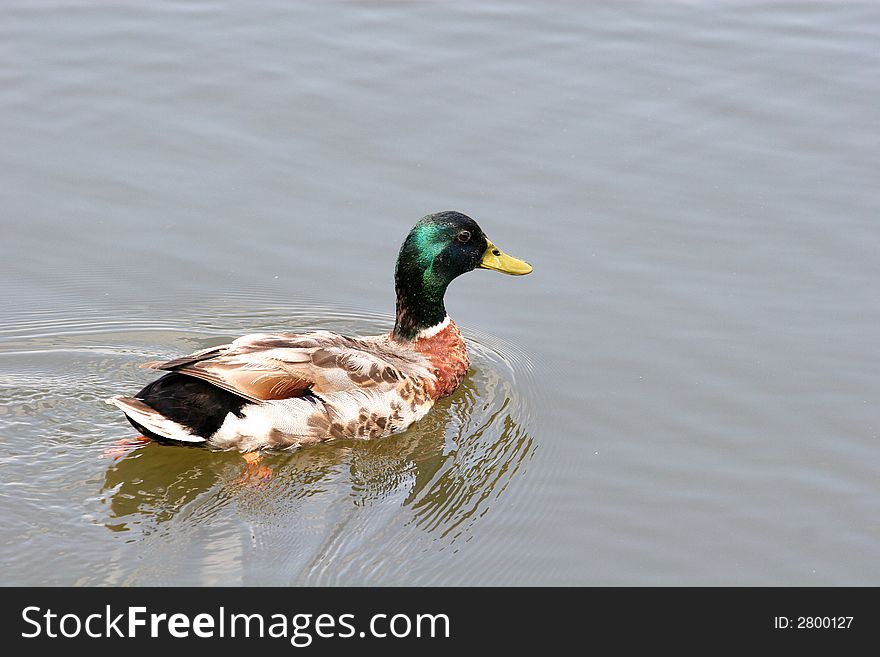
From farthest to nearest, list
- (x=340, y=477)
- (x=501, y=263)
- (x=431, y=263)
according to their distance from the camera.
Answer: (x=501, y=263) → (x=431, y=263) → (x=340, y=477)

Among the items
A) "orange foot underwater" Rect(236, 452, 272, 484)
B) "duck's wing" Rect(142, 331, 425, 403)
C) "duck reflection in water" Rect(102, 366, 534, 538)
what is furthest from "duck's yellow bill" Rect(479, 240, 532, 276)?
"orange foot underwater" Rect(236, 452, 272, 484)

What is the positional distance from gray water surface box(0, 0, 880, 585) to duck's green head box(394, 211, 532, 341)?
1.76 feet

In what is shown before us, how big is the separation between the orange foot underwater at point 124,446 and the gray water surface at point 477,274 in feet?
0.36

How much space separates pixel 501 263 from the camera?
29.2 ft

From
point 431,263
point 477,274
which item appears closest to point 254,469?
point 431,263

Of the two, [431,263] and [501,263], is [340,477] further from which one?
[501,263]

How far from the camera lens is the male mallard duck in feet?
24.6

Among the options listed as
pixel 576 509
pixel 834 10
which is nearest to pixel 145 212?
pixel 576 509

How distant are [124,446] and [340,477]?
1.31 meters

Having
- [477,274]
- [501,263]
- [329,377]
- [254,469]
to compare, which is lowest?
[254,469]

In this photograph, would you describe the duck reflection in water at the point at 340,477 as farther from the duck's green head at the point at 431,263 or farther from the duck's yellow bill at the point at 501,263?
the duck's yellow bill at the point at 501,263

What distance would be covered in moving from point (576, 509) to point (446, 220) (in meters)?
2.33

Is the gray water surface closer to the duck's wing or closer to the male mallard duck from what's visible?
the male mallard duck

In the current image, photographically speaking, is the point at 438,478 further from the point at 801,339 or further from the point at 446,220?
the point at 801,339
